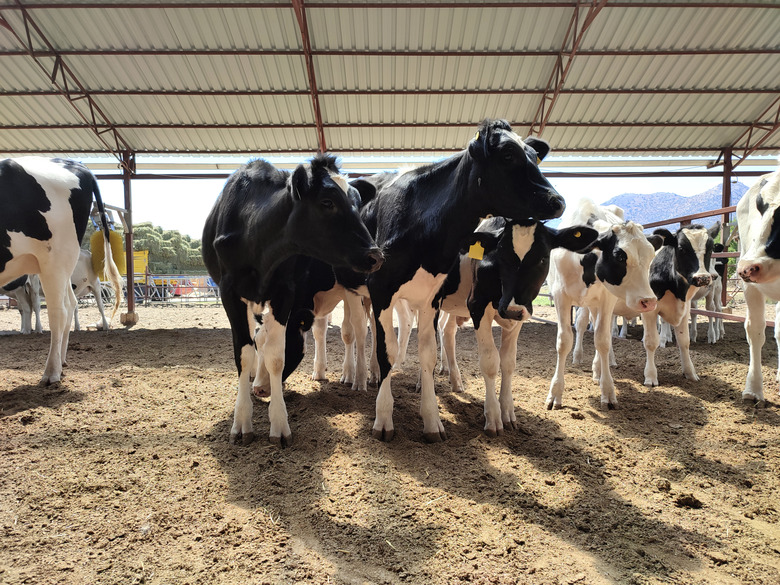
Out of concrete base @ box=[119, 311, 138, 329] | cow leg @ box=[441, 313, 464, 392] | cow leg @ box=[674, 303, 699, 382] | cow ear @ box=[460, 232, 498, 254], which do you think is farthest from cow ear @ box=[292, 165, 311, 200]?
concrete base @ box=[119, 311, 138, 329]

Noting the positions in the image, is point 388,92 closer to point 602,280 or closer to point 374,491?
point 602,280

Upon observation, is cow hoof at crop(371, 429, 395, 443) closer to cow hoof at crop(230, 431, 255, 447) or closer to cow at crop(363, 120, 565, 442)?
cow at crop(363, 120, 565, 442)

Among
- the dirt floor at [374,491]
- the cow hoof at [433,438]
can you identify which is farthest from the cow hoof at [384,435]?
the cow hoof at [433,438]

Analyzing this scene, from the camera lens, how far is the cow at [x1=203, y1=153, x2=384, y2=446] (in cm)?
333

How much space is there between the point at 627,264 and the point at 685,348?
2.40m

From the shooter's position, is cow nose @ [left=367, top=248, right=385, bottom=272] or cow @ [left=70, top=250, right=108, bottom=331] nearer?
cow nose @ [left=367, top=248, right=385, bottom=272]

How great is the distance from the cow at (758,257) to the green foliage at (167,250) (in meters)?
32.3

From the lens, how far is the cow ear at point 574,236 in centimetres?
412

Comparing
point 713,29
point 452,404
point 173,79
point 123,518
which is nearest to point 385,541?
point 123,518

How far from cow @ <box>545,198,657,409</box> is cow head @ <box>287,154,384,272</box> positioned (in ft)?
9.32

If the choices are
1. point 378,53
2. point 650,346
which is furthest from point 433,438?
point 378,53

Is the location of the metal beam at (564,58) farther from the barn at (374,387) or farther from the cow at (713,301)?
the cow at (713,301)

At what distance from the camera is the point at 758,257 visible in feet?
12.4

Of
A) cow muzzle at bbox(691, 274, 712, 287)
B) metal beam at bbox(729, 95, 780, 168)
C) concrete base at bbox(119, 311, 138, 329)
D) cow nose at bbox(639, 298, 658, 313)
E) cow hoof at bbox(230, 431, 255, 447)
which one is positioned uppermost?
metal beam at bbox(729, 95, 780, 168)
